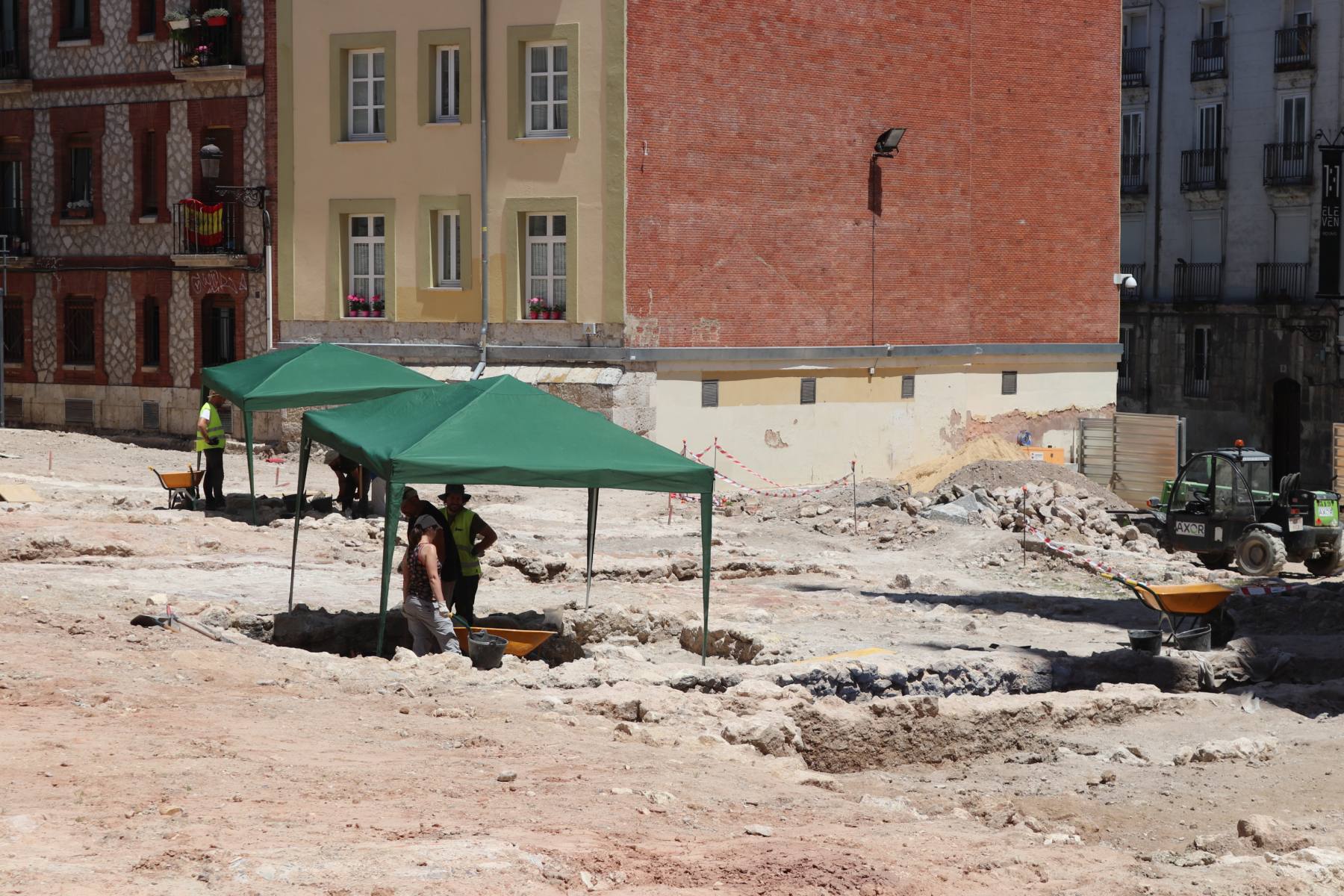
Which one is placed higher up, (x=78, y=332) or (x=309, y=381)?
(x=78, y=332)

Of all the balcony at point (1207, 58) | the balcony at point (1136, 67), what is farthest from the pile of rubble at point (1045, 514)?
the balcony at point (1136, 67)

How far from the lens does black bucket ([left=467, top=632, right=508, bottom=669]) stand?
1430cm

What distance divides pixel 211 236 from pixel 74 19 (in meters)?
6.29

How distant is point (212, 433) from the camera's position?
23688 mm

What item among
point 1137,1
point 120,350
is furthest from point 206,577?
point 1137,1

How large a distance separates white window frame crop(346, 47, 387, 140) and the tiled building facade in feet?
6.01

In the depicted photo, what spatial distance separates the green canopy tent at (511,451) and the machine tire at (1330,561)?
12.2 metres

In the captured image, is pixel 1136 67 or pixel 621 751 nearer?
pixel 621 751

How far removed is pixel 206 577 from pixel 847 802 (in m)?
9.85

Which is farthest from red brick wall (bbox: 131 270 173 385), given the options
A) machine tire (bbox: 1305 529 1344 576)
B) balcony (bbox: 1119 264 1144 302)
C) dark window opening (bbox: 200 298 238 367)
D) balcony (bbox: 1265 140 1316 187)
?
balcony (bbox: 1265 140 1316 187)

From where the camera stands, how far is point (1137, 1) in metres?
50.2

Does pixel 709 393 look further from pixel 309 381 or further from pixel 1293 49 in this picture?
pixel 1293 49

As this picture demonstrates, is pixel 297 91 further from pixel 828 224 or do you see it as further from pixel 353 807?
pixel 353 807

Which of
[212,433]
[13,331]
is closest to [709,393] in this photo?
[212,433]
